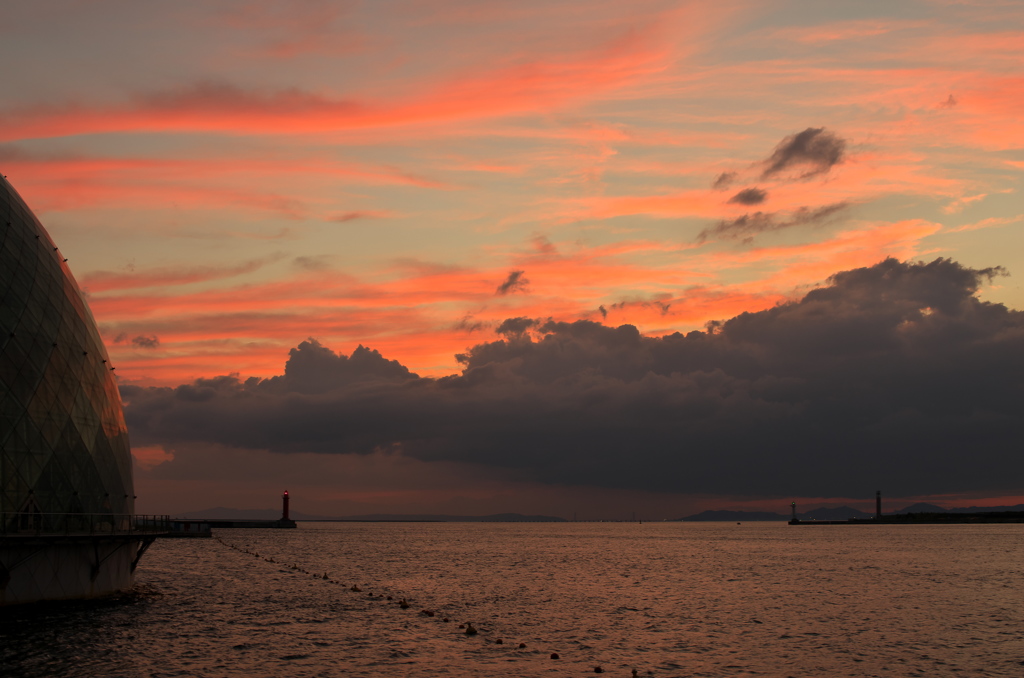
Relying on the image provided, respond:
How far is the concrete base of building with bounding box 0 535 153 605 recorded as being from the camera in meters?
43.3

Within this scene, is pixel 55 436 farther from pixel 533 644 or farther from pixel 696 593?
pixel 696 593

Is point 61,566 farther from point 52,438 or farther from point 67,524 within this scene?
point 52,438

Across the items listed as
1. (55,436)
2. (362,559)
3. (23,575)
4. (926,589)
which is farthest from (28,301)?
(362,559)

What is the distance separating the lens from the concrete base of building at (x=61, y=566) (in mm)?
43281

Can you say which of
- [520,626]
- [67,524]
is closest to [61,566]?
[67,524]

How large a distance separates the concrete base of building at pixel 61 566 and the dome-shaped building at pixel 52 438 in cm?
6

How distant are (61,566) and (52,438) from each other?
6727 millimetres

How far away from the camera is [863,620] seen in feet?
209

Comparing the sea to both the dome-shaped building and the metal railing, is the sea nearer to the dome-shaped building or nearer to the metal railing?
the dome-shaped building

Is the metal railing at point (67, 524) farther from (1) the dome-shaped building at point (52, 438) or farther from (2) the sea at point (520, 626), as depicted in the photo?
(2) the sea at point (520, 626)

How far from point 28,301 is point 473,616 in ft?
113

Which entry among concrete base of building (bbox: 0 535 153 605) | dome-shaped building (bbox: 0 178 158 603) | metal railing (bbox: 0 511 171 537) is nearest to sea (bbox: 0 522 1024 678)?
concrete base of building (bbox: 0 535 153 605)

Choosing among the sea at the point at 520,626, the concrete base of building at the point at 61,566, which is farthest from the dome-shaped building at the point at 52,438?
the sea at the point at 520,626

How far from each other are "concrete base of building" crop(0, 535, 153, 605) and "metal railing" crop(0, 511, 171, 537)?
0.51 meters
